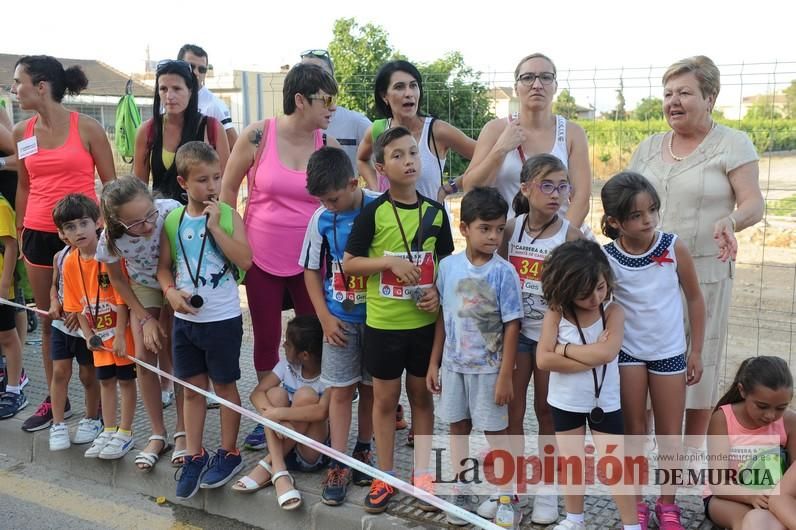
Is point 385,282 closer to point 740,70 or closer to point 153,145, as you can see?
point 153,145

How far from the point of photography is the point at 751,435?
9.86 feet

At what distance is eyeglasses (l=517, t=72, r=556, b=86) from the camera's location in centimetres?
356

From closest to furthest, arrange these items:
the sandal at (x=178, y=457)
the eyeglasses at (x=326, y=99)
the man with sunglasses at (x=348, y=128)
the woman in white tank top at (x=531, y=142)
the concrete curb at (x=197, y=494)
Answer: the concrete curb at (x=197, y=494), the woman in white tank top at (x=531, y=142), the eyeglasses at (x=326, y=99), the sandal at (x=178, y=457), the man with sunglasses at (x=348, y=128)

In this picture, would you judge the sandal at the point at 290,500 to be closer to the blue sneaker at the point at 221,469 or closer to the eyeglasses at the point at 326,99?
the blue sneaker at the point at 221,469

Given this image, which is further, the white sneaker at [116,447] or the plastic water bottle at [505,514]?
the white sneaker at [116,447]

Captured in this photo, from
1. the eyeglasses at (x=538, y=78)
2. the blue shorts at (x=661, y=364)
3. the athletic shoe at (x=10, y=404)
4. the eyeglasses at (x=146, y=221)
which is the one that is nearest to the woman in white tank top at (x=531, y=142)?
the eyeglasses at (x=538, y=78)

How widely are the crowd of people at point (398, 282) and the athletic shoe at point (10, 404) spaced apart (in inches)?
14.3

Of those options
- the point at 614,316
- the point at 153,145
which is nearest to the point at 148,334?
the point at 153,145

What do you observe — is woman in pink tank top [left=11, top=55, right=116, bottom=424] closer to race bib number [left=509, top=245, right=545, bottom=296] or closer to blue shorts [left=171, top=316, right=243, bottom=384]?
blue shorts [left=171, top=316, right=243, bottom=384]

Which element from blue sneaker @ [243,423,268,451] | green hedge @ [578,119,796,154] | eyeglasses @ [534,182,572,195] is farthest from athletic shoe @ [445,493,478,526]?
green hedge @ [578,119,796,154]

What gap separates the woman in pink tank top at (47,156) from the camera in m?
4.52

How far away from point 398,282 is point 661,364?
3.78ft

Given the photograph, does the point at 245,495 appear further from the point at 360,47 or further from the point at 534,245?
the point at 360,47

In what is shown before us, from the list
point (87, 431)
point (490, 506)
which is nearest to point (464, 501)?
point (490, 506)
